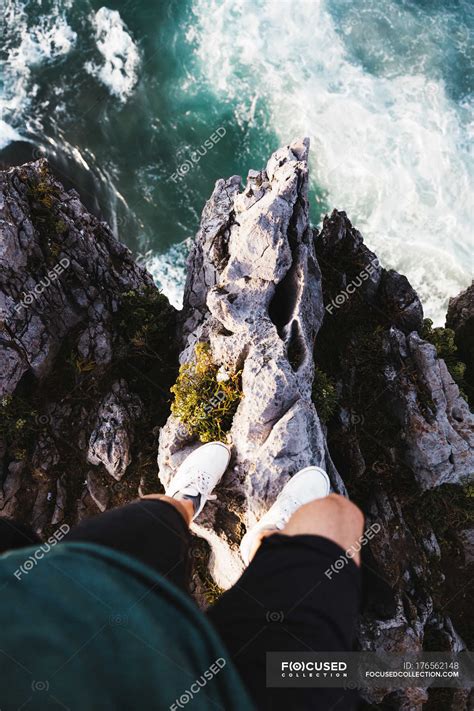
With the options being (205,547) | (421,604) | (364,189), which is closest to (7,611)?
(205,547)

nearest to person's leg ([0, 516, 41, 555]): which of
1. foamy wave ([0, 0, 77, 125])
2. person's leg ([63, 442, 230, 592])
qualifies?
person's leg ([63, 442, 230, 592])

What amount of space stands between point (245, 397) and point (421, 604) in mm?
7049

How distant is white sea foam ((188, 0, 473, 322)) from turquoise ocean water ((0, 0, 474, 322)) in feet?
0.22

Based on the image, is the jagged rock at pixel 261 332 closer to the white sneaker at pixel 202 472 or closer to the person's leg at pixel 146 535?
the white sneaker at pixel 202 472

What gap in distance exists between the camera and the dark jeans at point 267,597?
3.56m

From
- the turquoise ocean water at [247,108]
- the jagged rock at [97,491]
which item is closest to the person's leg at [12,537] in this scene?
the jagged rock at [97,491]

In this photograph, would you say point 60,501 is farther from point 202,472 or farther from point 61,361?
point 202,472

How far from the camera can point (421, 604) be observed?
435 inches

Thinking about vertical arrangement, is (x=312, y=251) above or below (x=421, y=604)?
above

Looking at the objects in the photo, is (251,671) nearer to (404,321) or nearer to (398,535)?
(398,535)

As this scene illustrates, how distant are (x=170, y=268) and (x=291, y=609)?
19575 millimetres

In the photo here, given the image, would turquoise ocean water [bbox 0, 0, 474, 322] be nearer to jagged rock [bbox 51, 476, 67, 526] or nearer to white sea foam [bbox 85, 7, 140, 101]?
white sea foam [bbox 85, 7, 140, 101]

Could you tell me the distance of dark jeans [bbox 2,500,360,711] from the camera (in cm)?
356

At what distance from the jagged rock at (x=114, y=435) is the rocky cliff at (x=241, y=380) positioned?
0.04 m
